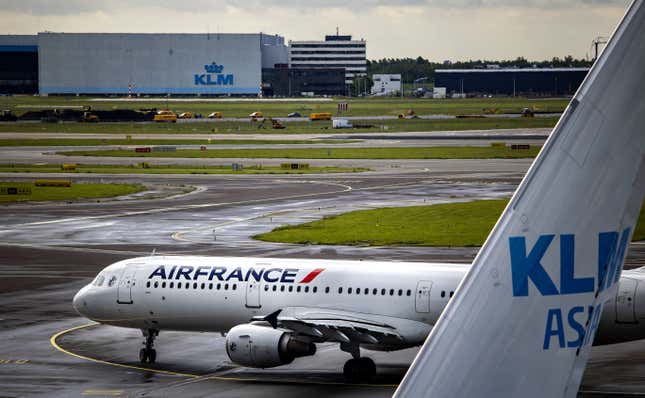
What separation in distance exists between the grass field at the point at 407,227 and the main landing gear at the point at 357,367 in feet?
115

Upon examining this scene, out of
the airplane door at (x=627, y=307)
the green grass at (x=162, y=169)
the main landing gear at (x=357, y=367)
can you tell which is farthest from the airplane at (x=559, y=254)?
the green grass at (x=162, y=169)

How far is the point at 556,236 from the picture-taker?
817 centimetres

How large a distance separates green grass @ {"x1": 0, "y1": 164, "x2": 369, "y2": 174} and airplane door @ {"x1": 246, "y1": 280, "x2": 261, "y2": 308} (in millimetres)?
89177

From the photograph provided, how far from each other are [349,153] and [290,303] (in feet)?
383

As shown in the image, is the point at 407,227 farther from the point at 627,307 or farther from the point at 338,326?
the point at 627,307

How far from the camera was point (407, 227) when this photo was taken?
81812mm

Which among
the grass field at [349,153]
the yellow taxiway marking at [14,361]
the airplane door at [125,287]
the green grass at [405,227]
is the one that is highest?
the grass field at [349,153]

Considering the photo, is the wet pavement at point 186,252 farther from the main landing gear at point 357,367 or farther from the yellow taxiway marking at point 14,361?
the main landing gear at point 357,367

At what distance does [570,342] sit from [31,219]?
293ft

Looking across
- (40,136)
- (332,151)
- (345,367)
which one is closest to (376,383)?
(345,367)

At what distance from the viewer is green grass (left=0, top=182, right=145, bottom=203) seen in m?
107

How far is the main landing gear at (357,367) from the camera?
1545 inches

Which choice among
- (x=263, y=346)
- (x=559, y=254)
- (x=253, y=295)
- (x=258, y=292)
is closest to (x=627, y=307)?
(x=263, y=346)

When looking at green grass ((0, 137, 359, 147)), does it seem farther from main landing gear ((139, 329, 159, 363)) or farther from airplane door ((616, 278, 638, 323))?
airplane door ((616, 278, 638, 323))
